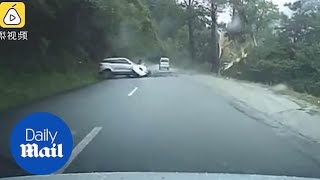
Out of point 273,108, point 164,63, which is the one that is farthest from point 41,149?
point 273,108

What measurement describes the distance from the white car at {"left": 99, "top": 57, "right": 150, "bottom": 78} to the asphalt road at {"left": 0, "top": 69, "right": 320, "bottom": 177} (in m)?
0.26

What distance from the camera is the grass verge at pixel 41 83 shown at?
7.37 m

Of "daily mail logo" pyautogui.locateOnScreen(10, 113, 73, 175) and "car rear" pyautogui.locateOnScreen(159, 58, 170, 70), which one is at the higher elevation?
"car rear" pyautogui.locateOnScreen(159, 58, 170, 70)

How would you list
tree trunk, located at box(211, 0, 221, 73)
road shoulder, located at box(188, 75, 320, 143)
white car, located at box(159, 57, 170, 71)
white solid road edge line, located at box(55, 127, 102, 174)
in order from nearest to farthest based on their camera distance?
1. white solid road edge line, located at box(55, 127, 102, 174)
2. white car, located at box(159, 57, 170, 71)
3. road shoulder, located at box(188, 75, 320, 143)
4. tree trunk, located at box(211, 0, 221, 73)

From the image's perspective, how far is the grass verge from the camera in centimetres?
737

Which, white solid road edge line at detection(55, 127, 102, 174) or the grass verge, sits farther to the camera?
the grass verge

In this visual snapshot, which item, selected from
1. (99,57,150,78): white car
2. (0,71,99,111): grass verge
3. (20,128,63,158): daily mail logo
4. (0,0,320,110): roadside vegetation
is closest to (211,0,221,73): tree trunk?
(0,0,320,110): roadside vegetation

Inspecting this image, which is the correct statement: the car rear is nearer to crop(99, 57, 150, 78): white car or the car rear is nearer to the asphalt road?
crop(99, 57, 150, 78): white car

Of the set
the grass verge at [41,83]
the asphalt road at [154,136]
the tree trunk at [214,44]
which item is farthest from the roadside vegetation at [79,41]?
the tree trunk at [214,44]

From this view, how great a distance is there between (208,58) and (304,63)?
3708mm

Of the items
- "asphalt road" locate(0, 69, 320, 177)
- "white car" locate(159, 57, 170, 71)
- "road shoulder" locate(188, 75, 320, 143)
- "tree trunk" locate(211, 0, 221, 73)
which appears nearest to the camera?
"asphalt road" locate(0, 69, 320, 177)

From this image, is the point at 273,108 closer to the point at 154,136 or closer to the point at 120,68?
the point at 154,136

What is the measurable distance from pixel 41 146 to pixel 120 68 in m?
2.92

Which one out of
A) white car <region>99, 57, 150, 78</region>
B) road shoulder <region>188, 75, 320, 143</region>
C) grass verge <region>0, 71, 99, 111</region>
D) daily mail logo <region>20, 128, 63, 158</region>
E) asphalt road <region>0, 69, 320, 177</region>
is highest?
white car <region>99, 57, 150, 78</region>
